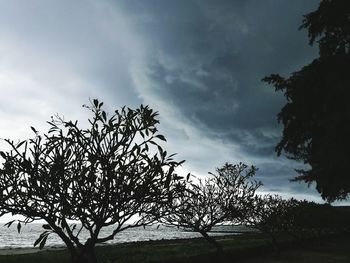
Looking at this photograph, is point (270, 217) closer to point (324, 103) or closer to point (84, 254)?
point (324, 103)

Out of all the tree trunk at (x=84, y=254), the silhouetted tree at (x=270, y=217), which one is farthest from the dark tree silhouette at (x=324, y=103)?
the tree trunk at (x=84, y=254)

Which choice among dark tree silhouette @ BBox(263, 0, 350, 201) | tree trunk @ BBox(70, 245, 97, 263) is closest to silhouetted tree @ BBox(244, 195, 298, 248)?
dark tree silhouette @ BBox(263, 0, 350, 201)

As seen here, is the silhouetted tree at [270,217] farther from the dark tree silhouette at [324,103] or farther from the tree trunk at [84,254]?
the tree trunk at [84,254]

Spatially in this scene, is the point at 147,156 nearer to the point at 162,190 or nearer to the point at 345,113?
the point at 162,190

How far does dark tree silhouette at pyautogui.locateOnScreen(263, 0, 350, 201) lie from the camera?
2128cm

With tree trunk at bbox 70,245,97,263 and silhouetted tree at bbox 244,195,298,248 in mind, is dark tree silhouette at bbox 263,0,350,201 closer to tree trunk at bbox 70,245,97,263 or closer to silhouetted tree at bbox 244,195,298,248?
silhouetted tree at bbox 244,195,298,248

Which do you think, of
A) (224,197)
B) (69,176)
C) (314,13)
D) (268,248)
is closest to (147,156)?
(69,176)

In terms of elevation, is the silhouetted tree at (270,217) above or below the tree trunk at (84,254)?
above

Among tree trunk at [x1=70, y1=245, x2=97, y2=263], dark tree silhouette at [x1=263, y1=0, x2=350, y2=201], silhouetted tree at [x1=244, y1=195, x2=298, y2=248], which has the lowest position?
tree trunk at [x1=70, y1=245, x2=97, y2=263]

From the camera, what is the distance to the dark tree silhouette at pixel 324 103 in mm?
21281

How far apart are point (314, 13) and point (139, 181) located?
2304 cm

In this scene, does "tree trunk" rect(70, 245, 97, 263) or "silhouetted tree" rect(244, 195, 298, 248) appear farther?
"silhouetted tree" rect(244, 195, 298, 248)

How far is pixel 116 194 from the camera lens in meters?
6.81

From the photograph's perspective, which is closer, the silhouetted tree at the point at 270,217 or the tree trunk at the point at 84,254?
the tree trunk at the point at 84,254
